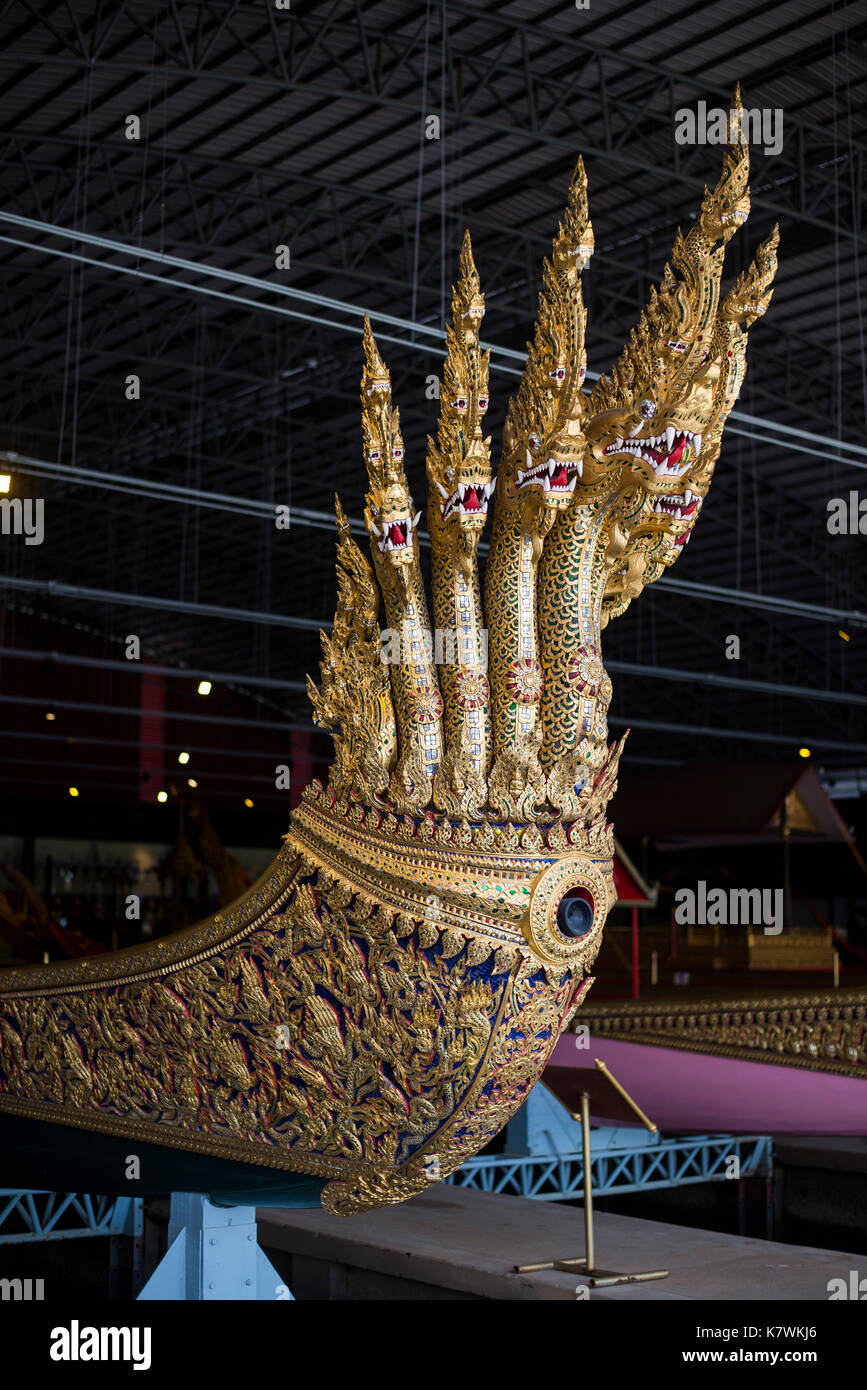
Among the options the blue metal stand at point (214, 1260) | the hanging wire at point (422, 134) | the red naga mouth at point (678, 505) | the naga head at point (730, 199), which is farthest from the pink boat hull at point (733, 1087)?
the naga head at point (730, 199)

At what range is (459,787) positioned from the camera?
4738 millimetres

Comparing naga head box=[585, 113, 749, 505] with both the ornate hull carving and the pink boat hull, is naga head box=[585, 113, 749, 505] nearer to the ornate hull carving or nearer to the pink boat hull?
the ornate hull carving

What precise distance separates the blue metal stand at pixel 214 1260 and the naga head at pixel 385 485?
7.70 feet

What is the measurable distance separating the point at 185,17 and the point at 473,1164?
8.61 metres

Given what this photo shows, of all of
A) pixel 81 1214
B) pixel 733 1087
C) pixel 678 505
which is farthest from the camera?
pixel 733 1087

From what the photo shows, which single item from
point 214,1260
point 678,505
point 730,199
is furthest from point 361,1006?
point 730,199

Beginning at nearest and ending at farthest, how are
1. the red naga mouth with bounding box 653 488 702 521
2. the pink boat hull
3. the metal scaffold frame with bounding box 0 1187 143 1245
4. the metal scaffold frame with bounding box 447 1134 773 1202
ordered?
the red naga mouth with bounding box 653 488 702 521 < the metal scaffold frame with bounding box 0 1187 143 1245 < the pink boat hull < the metal scaffold frame with bounding box 447 1134 773 1202

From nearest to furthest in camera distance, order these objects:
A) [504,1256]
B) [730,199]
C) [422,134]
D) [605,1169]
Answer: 1. [730,199]
2. [504,1256]
3. [605,1169]
4. [422,134]

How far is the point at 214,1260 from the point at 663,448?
10.4ft

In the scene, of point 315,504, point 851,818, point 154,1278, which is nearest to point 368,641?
point 154,1278

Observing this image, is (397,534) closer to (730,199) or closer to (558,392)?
(558,392)

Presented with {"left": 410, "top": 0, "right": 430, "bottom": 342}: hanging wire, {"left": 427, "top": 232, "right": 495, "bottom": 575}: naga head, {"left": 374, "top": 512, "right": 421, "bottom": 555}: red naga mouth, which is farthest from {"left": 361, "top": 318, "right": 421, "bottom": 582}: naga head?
{"left": 410, "top": 0, "right": 430, "bottom": 342}: hanging wire

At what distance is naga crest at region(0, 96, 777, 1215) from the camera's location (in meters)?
4.64

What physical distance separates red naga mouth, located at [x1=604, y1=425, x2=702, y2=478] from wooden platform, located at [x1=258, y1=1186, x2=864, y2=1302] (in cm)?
330
